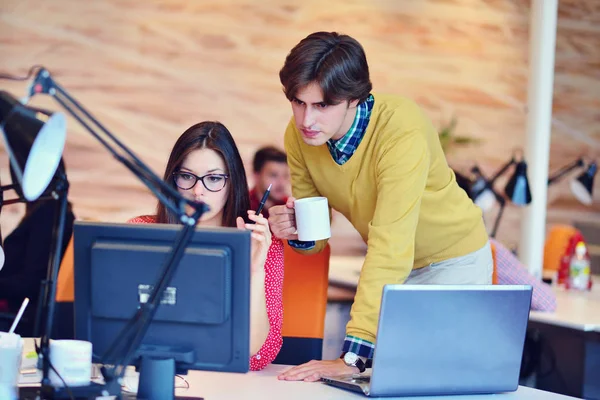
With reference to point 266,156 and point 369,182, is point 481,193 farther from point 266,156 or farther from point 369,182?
point 369,182

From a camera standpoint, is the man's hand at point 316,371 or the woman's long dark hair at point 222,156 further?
the woman's long dark hair at point 222,156

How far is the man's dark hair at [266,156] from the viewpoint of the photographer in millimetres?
4457

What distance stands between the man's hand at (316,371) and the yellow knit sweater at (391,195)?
0.08 meters

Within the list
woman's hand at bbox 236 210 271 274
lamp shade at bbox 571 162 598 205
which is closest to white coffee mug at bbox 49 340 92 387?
woman's hand at bbox 236 210 271 274

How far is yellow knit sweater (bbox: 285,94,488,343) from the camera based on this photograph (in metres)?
1.89

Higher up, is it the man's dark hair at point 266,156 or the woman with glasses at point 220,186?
the man's dark hair at point 266,156

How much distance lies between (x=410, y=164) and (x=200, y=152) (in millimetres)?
534

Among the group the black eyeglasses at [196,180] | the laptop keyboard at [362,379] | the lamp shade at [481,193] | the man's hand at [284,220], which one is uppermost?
the lamp shade at [481,193]

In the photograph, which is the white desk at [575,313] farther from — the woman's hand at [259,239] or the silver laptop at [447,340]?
the woman's hand at [259,239]

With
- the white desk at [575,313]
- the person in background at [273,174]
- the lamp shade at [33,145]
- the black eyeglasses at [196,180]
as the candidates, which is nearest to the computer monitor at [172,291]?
the lamp shade at [33,145]

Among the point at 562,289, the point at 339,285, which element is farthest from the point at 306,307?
the point at 562,289

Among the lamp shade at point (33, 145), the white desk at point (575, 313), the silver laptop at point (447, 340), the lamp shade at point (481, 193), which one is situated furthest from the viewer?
the lamp shade at point (481, 193)

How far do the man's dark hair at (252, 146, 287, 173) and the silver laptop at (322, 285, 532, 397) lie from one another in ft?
9.12

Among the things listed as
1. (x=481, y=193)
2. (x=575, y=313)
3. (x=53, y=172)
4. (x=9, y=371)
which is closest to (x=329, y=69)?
(x=53, y=172)
